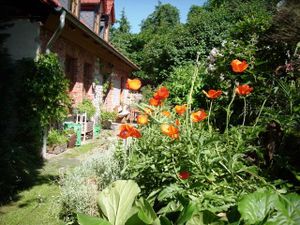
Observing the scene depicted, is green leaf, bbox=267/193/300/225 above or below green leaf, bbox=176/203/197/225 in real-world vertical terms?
above

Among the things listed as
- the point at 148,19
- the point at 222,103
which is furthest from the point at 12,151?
the point at 148,19

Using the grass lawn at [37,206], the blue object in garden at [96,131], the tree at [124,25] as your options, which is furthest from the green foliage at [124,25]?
the grass lawn at [37,206]

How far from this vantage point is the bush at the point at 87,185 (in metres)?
3.45

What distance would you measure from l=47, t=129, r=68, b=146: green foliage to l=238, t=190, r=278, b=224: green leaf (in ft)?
21.7

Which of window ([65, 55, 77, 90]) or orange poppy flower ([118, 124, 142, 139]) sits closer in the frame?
orange poppy flower ([118, 124, 142, 139])

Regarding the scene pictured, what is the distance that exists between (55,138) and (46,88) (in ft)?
Result: 4.58

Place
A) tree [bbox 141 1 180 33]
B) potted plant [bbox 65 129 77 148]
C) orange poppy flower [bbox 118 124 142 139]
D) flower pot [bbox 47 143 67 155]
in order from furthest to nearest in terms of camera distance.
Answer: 1. tree [bbox 141 1 180 33]
2. potted plant [bbox 65 129 77 148]
3. flower pot [bbox 47 143 67 155]
4. orange poppy flower [bbox 118 124 142 139]

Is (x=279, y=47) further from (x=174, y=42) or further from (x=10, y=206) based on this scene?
(x=174, y=42)

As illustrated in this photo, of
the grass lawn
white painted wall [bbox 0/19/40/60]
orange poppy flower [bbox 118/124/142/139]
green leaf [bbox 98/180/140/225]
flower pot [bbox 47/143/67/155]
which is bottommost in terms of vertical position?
the grass lawn

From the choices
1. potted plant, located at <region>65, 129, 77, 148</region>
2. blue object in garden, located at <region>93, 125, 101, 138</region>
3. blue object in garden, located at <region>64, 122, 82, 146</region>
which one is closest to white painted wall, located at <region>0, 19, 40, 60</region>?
potted plant, located at <region>65, 129, 77, 148</region>

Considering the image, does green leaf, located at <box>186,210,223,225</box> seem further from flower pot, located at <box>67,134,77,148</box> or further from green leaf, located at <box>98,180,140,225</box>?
flower pot, located at <box>67,134,77,148</box>

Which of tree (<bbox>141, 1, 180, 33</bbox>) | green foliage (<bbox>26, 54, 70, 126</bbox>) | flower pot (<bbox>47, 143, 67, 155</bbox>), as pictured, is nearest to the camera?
green foliage (<bbox>26, 54, 70, 126</bbox>)

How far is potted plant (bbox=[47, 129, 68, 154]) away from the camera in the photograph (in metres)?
7.57

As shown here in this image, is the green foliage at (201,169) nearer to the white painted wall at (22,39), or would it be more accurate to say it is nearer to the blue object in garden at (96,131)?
the white painted wall at (22,39)
